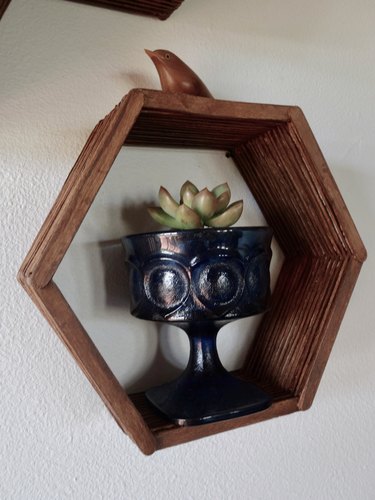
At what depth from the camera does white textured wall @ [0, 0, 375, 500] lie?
538mm

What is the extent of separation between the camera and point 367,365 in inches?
31.1

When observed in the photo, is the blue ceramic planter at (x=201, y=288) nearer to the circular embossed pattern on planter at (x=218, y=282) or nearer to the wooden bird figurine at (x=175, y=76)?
the circular embossed pattern on planter at (x=218, y=282)

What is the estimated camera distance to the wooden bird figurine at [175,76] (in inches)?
20.4

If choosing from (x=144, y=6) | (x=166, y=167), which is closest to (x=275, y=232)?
(x=166, y=167)

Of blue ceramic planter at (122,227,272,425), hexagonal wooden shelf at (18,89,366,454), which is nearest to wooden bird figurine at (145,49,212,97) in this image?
hexagonal wooden shelf at (18,89,366,454)

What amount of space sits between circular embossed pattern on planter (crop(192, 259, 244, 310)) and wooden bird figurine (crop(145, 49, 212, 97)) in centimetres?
18

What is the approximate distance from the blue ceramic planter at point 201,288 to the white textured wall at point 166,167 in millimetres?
84

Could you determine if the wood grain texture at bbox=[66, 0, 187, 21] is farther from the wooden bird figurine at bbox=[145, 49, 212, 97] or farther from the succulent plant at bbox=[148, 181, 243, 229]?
the succulent plant at bbox=[148, 181, 243, 229]

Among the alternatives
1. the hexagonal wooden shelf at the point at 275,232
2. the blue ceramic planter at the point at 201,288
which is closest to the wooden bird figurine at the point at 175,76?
the hexagonal wooden shelf at the point at 275,232

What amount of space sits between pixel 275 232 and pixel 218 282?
0.68 feet

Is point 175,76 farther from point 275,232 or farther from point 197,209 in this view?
point 275,232

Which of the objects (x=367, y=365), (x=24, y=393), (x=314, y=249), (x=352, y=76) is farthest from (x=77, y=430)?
(x=352, y=76)

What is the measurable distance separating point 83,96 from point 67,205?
0.18m

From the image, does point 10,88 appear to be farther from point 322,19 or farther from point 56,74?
point 322,19
